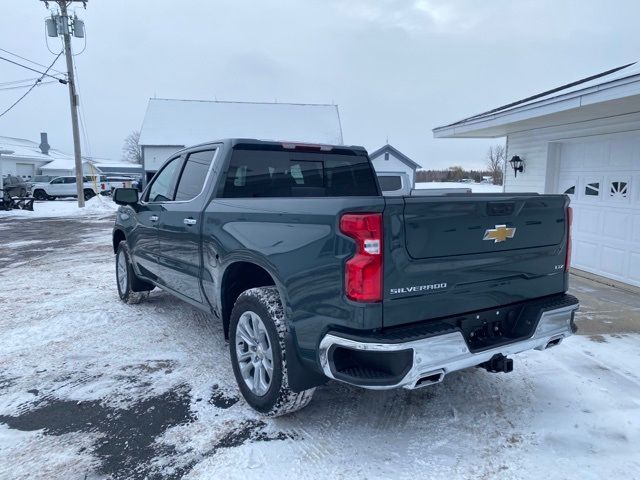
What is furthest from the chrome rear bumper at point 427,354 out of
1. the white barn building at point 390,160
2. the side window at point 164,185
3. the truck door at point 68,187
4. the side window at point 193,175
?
the truck door at point 68,187

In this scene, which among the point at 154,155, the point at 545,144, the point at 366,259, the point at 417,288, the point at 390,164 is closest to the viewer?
the point at 366,259

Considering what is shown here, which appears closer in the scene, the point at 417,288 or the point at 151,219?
the point at 417,288

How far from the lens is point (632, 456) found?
2873 millimetres

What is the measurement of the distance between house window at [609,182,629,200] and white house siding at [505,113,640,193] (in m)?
0.80

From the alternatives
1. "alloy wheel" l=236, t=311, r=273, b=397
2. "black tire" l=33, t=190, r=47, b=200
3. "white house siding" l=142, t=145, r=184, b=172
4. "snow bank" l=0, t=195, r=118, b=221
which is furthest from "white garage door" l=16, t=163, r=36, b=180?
"alloy wheel" l=236, t=311, r=273, b=397

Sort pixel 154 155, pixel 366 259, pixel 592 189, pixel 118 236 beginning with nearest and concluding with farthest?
pixel 366 259 < pixel 118 236 < pixel 592 189 < pixel 154 155

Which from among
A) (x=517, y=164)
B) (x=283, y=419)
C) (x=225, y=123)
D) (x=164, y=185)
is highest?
(x=225, y=123)

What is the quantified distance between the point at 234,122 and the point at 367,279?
3381cm

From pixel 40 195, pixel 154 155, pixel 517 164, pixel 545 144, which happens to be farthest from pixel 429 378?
pixel 40 195

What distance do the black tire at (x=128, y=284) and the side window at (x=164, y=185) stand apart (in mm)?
987

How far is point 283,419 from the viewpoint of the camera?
3.29 m

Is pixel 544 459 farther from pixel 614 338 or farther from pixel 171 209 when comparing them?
pixel 171 209

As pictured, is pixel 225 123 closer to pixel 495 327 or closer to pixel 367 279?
pixel 495 327

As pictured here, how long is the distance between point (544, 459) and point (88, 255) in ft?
32.0
